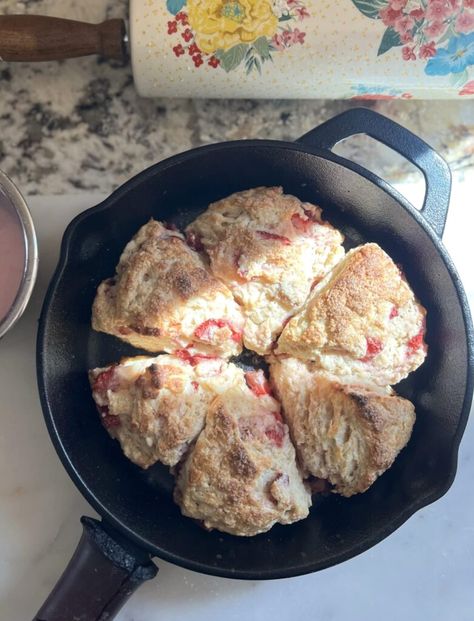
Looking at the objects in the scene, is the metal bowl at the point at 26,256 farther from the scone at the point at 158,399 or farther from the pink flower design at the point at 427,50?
the pink flower design at the point at 427,50

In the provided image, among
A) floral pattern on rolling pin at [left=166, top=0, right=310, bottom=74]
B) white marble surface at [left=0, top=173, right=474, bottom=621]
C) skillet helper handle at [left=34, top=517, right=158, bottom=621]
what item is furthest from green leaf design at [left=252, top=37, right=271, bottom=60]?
skillet helper handle at [left=34, top=517, right=158, bottom=621]

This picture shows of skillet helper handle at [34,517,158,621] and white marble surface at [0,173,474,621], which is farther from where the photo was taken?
white marble surface at [0,173,474,621]

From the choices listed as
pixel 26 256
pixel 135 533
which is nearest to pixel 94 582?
pixel 135 533

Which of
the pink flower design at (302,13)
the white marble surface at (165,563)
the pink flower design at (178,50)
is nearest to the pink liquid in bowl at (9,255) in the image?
the white marble surface at (165,563)

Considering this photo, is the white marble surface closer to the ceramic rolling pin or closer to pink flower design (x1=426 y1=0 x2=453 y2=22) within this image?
the ceramic rolling pin

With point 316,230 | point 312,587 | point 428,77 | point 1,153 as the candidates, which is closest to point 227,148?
point 316,230

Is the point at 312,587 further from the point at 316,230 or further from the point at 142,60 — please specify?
the point at 142,60

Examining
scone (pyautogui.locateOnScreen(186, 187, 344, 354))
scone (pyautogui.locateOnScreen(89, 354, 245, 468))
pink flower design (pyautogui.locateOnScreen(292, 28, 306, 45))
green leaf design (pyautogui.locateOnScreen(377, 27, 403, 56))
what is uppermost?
pink flower design (pyautogui.locateOnScreen(292, 28, 306, 45))
